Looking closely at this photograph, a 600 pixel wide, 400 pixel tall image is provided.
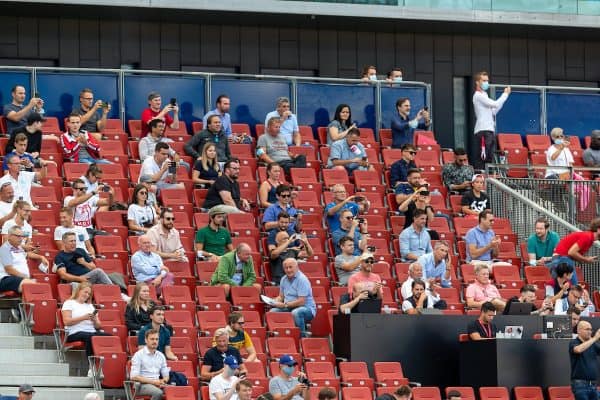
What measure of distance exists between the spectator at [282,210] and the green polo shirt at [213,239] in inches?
30.4

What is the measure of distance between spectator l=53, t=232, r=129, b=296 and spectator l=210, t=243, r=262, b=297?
1.42 meters

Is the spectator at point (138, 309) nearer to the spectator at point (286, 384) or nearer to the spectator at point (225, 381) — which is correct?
the spectator at point (225, 381)

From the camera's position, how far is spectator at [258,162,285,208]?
25.3 meters

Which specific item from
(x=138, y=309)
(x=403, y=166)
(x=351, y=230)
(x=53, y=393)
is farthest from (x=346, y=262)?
(x=53, y=393)

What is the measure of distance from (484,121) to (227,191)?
5.43 metres

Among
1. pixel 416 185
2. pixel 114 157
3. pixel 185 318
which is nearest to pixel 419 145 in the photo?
pixel 416 185

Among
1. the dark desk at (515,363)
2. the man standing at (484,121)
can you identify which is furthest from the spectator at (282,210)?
the man standing at (484,121)

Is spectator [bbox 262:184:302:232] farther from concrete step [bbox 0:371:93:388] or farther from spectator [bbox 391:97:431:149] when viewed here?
concrete step [bbox 0:371:93:388]

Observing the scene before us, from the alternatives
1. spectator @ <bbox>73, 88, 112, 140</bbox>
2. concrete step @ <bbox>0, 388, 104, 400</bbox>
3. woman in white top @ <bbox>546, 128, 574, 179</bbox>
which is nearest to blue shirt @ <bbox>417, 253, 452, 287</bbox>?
woman in white top @ <bbox>546, 128, 574, 179</bbox>

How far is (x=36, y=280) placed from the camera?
2209 cm

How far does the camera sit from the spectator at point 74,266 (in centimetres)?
2211

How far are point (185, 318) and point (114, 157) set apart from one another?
14.5 feet

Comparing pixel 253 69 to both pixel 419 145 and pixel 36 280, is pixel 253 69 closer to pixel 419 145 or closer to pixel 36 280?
pixel 419 145

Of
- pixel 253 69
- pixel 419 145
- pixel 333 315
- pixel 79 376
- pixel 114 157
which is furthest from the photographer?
pixel 253 69
